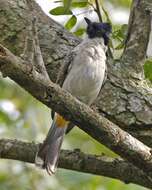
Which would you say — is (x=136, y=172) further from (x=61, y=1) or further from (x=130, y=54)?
(x=61, y=1)

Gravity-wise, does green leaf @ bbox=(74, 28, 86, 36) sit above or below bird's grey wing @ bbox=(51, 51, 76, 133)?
above

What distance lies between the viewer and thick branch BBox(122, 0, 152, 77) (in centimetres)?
344

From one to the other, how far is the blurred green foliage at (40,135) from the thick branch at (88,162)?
0.61 metres

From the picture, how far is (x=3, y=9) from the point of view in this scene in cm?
356

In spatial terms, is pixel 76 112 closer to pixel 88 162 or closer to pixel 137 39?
pixel 88 162

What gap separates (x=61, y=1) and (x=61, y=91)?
1180 millimetres

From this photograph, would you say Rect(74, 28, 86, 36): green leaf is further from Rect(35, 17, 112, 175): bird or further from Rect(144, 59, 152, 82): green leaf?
Rect(144, 59, 152, 82): green leaf

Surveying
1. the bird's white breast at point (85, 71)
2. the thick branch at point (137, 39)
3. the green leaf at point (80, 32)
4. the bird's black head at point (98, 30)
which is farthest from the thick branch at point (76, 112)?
the bird's black head at point (98, 30)

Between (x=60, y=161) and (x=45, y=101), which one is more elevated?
(x=45, y=101)

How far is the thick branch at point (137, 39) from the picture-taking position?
3.44 metres

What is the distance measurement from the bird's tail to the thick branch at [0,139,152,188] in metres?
0.06

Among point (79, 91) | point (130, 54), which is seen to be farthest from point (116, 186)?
point (130, 54)

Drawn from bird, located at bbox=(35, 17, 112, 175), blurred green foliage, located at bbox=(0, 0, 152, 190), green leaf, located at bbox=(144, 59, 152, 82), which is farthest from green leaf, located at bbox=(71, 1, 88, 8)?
green leaf, located at bbox=(144, 59, 152, 82)

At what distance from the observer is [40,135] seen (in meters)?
4.69
